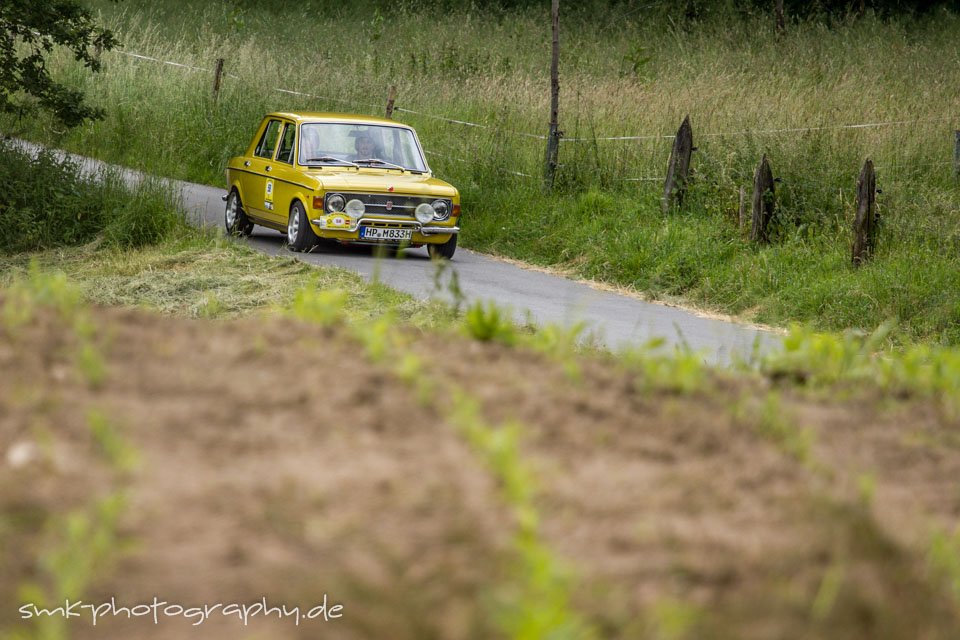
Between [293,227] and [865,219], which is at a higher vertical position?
[865,219]

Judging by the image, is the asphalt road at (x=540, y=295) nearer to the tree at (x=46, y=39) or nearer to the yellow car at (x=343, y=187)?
the yellow car at (x=343, y=187)

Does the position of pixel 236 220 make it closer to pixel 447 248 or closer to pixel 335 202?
pixel 335 202

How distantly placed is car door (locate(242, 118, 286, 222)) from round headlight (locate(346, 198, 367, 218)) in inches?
59.4

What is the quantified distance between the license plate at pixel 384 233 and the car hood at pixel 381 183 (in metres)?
0.44

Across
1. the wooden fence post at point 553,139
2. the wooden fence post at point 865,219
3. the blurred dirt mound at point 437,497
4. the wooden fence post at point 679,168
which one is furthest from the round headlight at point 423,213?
the blurred dirt mound at point 437,497

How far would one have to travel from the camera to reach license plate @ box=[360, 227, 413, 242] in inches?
606

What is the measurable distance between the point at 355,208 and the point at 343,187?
276 mm

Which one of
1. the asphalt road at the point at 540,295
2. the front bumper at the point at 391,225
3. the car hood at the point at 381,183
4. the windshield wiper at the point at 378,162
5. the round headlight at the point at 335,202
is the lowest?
the asphalt road at the point at 540,295

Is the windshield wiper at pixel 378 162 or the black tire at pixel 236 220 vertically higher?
the windshield wiper at pixel 378 162

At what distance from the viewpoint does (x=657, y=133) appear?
63.0ft

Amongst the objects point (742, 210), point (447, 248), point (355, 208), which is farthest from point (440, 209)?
point (742, 210)

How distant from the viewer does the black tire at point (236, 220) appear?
57.3ft

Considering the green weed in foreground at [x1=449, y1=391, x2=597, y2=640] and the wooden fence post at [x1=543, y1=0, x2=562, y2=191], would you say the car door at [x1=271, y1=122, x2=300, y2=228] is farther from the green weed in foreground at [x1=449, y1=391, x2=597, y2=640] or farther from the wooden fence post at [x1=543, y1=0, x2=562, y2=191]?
the green weed in foreground at [x1=449, y1=391, x2=597, y2=640]

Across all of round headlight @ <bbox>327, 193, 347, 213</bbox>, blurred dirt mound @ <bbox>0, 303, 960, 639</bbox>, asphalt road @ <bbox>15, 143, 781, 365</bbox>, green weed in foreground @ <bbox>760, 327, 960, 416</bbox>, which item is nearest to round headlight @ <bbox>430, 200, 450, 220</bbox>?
asphalt road @ <bbox>15, 143, 781, 365</bbox>
